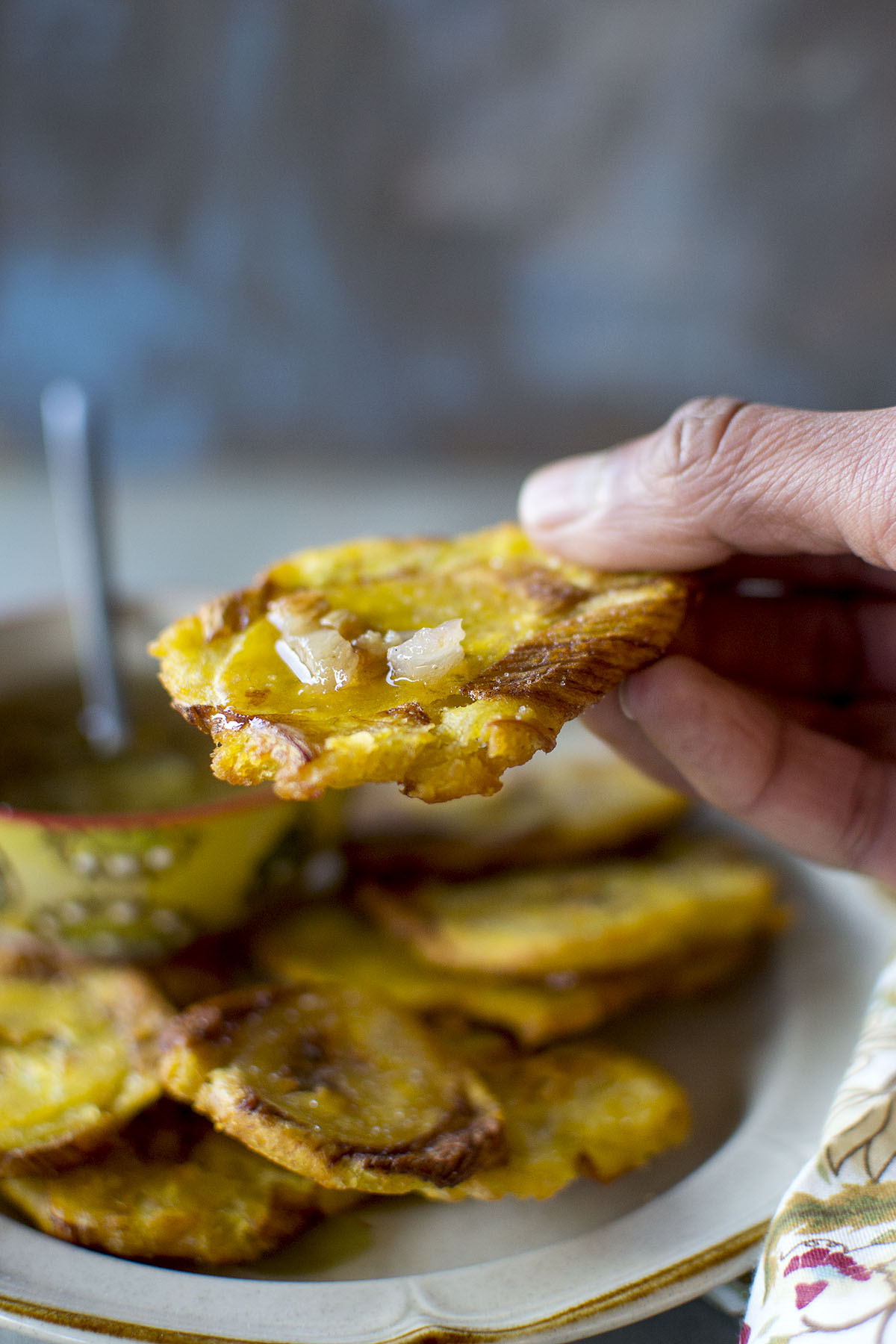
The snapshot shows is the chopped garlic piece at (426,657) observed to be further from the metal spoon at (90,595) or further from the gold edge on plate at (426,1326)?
the metal spoon at (90,595)

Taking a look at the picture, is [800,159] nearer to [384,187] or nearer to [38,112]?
[384,187]

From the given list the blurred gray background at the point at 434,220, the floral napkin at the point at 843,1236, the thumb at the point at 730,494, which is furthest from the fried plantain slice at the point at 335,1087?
the blurred gray background at the point at 434,220

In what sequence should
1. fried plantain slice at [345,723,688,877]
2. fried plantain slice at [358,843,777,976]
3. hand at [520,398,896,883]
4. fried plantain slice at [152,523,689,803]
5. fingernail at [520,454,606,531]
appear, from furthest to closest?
1. fried plantain slice at [345,723,688,877]
2. fried plantain slice at [358,843,777,976]
3. fingernail at [520,454,606,531]
4. hand at [520,398,896,883]
5. fried plantain slice at [152,523,689,803]

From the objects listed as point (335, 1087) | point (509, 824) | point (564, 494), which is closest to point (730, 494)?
point (564, 494)

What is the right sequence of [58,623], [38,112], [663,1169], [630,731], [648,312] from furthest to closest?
[648,312]
[38,112]
[58,623]
[630,731]
[663,1169]

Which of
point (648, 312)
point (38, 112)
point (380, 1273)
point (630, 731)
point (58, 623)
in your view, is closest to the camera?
point (380, 1273)

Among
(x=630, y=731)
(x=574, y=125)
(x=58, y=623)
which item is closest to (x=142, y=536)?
(x=58, y=623)

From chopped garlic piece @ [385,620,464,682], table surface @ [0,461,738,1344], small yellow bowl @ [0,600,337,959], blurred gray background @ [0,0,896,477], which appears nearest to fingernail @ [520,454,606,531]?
chopped garlic piece @ [385,620,464,682]

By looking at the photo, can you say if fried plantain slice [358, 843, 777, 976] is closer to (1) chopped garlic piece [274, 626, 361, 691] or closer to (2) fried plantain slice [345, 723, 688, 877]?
(2) fried plantain slice [345, 723, 688, 877]
